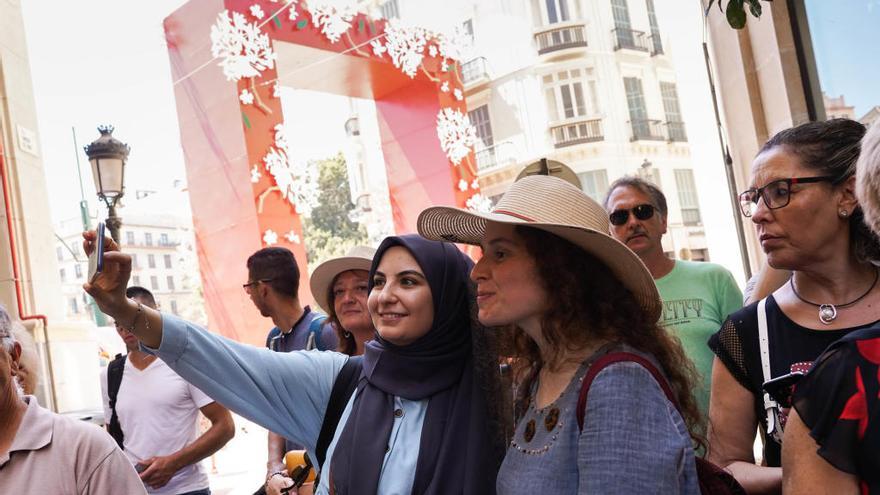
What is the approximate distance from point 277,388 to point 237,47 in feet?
32.7

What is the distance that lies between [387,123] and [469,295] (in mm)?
13669

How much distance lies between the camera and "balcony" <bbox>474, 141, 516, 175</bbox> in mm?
27219

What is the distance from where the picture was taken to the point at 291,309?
4.14 m

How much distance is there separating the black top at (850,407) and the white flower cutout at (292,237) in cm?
1066

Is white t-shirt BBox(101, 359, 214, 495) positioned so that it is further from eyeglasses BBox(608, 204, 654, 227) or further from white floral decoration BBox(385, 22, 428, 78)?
white floral decoration BBox(385, 22, 428, 78)

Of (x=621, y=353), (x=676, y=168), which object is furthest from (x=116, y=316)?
(x=676, y=168)

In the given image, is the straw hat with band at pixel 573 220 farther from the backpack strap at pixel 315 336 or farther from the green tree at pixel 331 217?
the green tree at pixel 331 217

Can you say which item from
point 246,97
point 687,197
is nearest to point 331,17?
point 246,97

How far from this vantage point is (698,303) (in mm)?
3230

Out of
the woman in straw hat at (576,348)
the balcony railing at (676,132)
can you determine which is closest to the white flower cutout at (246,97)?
the woman in straw hat at (576,348)

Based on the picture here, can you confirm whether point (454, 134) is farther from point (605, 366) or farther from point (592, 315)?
point (605, 366)

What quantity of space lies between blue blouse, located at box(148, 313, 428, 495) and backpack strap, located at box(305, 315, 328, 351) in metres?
1.49

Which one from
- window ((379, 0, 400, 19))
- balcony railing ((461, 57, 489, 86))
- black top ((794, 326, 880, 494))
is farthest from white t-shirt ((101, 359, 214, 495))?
window ((379, 0, 400, 19))

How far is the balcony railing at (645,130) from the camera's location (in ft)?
90.0
